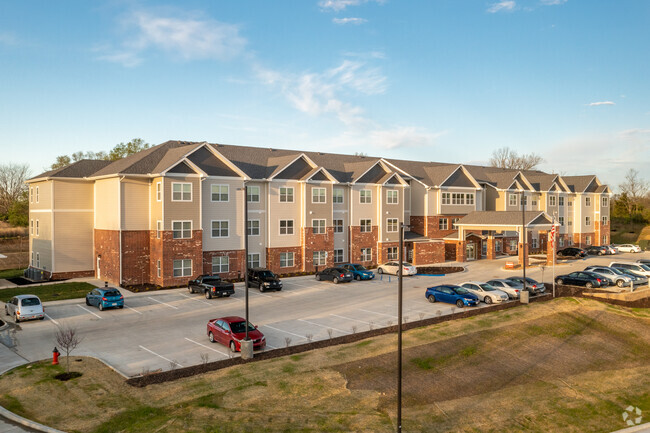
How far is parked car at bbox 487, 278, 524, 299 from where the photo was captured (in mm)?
33656

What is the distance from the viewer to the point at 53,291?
120 ft

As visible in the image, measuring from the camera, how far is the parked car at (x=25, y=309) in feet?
89.5

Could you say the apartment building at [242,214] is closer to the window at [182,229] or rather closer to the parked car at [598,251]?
the window at [182,229]

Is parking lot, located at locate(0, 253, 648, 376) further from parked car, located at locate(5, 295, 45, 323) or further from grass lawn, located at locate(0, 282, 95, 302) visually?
grass lawn, located at locate(0, 282, 95, 302)

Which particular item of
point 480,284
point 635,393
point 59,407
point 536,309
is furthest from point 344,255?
point 59,407

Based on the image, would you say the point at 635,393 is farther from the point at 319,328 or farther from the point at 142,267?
the point at 142,267

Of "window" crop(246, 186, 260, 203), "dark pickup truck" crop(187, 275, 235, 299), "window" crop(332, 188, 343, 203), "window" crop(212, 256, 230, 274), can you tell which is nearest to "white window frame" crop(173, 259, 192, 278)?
"window" crop(212, 256, 230, 274)

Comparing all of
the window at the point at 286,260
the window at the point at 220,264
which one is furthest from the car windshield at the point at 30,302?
the window at the point at 286,260

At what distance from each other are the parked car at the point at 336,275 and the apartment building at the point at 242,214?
453cm

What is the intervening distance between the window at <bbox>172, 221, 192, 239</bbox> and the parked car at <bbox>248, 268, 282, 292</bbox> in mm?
6143

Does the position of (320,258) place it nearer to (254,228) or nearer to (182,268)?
(254,228)

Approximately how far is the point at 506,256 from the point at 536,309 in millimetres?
32632

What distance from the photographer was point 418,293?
3656cm

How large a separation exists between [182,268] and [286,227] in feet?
35.7
